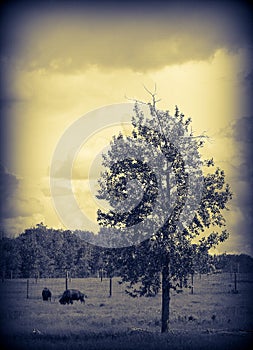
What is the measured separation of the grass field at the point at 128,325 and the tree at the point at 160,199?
7.61ft

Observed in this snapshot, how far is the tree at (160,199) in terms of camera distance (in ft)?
75.0

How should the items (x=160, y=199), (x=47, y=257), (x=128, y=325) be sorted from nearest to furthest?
(x=160, y=199)
(x=128, y=325)
(x=47, y=257)

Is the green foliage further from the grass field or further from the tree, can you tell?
the grass field

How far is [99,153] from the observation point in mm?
24938

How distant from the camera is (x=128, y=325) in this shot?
29750 mm

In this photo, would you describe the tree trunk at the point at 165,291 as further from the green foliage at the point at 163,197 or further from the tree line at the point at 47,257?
the tree line at the point at 47,257

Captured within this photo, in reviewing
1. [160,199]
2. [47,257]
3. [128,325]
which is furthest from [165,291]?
[47,257]

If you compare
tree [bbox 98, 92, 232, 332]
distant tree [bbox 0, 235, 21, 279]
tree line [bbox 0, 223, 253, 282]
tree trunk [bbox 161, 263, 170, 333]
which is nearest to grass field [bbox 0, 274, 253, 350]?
tree trunk [bbox 161, 263, 170, 333]

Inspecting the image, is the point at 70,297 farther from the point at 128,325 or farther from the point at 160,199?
the point at 160,199

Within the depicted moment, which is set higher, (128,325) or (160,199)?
(160,199)

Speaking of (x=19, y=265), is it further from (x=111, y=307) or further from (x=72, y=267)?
(x=111, y=307)

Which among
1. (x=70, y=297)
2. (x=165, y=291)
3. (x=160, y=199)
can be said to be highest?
(x=160, y=199)

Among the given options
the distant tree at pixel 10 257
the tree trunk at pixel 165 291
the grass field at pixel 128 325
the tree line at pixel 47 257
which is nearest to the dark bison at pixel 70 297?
the grass field at pixel 128 325

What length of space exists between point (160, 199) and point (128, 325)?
1012 cm
